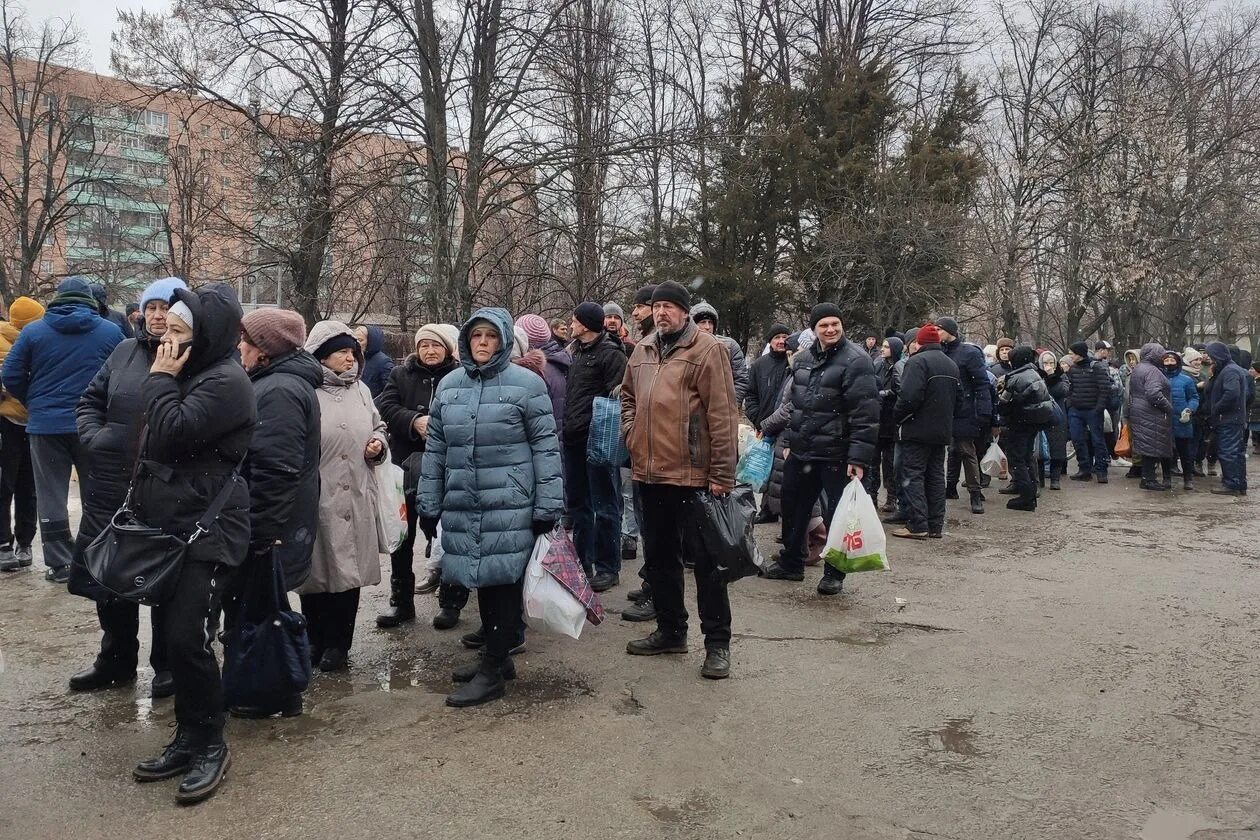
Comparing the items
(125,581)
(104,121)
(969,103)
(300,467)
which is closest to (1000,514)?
(300,467)

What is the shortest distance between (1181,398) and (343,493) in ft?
38.2

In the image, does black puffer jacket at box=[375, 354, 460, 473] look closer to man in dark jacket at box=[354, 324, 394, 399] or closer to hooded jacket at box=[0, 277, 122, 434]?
man in dark jacket at box=[354, 324, 394, 399]

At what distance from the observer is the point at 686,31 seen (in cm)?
2584

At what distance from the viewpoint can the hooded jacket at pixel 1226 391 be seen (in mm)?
11086

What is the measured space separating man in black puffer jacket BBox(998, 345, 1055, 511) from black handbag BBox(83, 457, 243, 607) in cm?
908

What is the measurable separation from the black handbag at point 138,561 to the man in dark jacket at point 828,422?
419 centimetres

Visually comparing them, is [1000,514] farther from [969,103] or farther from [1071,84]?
[1071,84]

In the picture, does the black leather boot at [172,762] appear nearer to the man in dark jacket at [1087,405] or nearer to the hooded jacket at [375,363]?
the hooded jacket at [375,363]

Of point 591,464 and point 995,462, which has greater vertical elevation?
point 591,464

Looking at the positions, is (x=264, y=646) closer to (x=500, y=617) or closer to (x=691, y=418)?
(x=500, y=617)

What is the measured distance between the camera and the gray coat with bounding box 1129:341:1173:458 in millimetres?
11328

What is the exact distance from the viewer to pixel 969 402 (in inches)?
367

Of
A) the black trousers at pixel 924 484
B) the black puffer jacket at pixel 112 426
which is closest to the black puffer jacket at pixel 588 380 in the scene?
the black puffer jacket at pixel 112 426

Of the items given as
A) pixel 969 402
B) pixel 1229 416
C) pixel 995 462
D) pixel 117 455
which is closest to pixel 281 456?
pixel 117 455
